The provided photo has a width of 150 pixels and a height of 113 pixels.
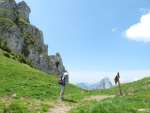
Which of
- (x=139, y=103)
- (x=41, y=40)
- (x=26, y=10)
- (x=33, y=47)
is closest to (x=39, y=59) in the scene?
(x=33, y=47)

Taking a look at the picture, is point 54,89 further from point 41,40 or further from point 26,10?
point 26,10

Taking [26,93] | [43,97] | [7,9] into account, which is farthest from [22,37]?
[43,97]

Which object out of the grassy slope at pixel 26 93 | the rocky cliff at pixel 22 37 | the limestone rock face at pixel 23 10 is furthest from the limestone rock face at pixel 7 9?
the grassy slope at pixel 26 93

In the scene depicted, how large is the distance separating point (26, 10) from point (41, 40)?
2335cm

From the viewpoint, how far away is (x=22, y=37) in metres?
134

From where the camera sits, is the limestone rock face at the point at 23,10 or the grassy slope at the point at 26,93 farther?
the limestone rock face at the point at 23,10

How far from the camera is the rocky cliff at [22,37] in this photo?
123938mm

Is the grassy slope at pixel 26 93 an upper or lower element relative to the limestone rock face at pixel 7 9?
lower

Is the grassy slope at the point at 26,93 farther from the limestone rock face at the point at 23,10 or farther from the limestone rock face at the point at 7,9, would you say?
the limestone rock face at the point at 23,10

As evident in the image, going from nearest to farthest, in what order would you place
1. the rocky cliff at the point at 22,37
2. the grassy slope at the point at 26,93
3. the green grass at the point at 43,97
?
1. the green grass at the point at 43,97
2. the grassy slope at the point at 26,93
3. the rocky cliff at the point at 22,37

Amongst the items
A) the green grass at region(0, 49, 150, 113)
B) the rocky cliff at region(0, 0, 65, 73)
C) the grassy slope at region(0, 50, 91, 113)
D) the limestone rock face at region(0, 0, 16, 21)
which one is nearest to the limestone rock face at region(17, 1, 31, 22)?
the rocky cliff at region(0, 0, 65, 73)

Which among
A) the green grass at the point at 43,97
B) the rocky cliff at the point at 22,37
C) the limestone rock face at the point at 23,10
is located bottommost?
the green grass at the point at 43,97

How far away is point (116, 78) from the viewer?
45938 mm

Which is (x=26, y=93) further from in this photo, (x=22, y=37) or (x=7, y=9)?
(x=7, y=9)
